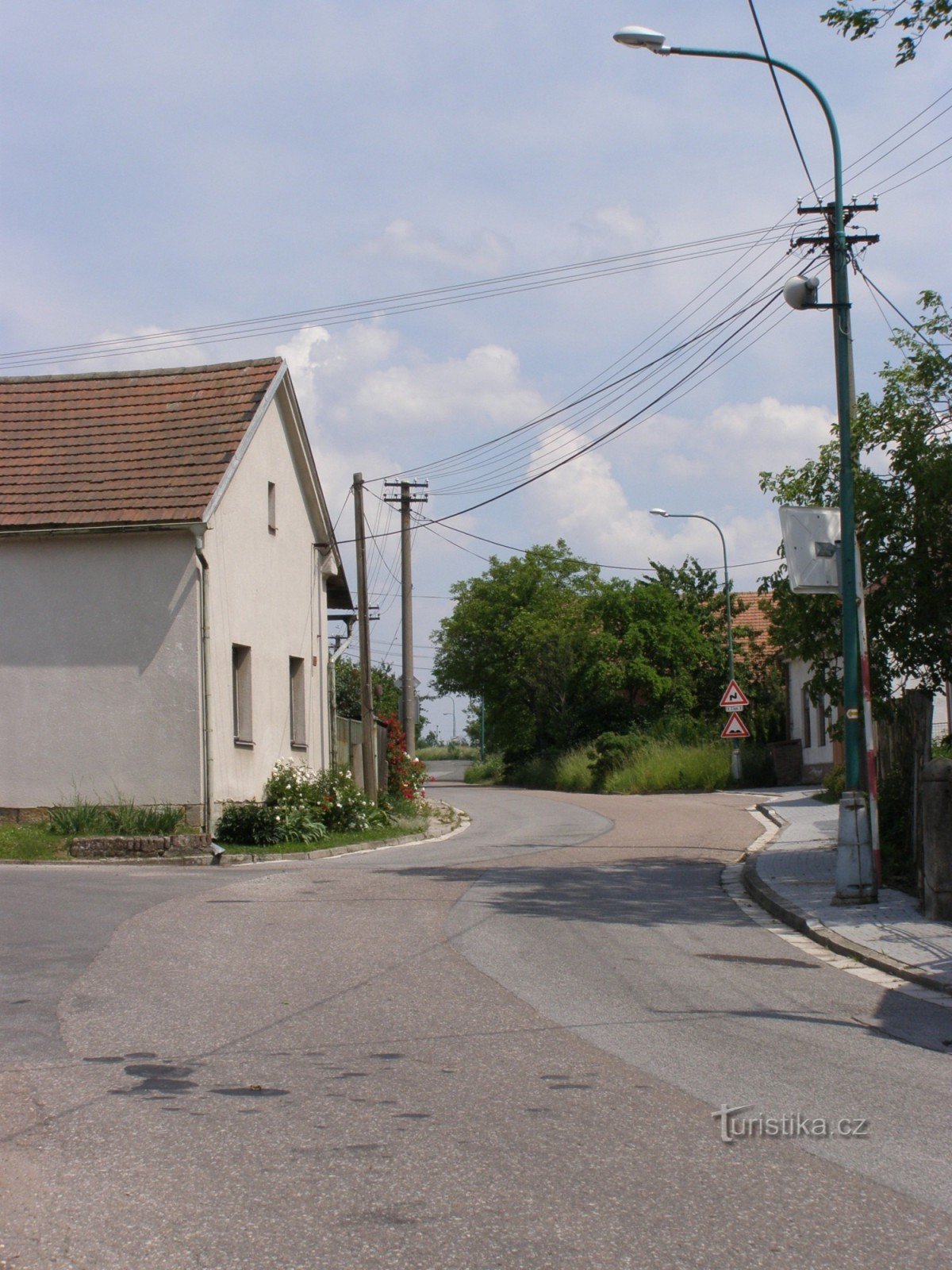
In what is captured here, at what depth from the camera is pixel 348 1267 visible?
3770 millimetres

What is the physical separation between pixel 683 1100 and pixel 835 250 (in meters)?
10.1

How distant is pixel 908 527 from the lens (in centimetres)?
1358

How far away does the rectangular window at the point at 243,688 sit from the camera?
20641mm

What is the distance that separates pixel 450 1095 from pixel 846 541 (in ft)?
28.5

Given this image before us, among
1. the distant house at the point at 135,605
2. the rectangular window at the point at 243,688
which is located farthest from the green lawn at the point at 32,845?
the rectangular window at the point at 243,688

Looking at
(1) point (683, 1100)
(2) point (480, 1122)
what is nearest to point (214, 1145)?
(2) point (480, 1122)

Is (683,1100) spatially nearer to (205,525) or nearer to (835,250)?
(835,250)

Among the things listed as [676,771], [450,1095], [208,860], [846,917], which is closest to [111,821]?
[208,860]

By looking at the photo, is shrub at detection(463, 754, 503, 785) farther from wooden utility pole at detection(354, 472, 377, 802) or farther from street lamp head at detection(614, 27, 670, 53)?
street lamp head at detection(614, 27, 670, 53)

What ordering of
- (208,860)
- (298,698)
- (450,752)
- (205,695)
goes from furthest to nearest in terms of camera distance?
(450,752)
(298,698)
(205,695)
(208,860)

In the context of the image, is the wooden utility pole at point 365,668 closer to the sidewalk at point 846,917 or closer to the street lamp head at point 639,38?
the sidewalk at point 846,917

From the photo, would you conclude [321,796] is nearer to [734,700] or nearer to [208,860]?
[208,860]

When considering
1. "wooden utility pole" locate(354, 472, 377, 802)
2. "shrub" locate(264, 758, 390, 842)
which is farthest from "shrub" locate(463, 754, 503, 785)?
"shrub" locate(264, 758, 390, 842)

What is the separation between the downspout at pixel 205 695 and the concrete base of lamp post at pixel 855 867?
9.41 meters
